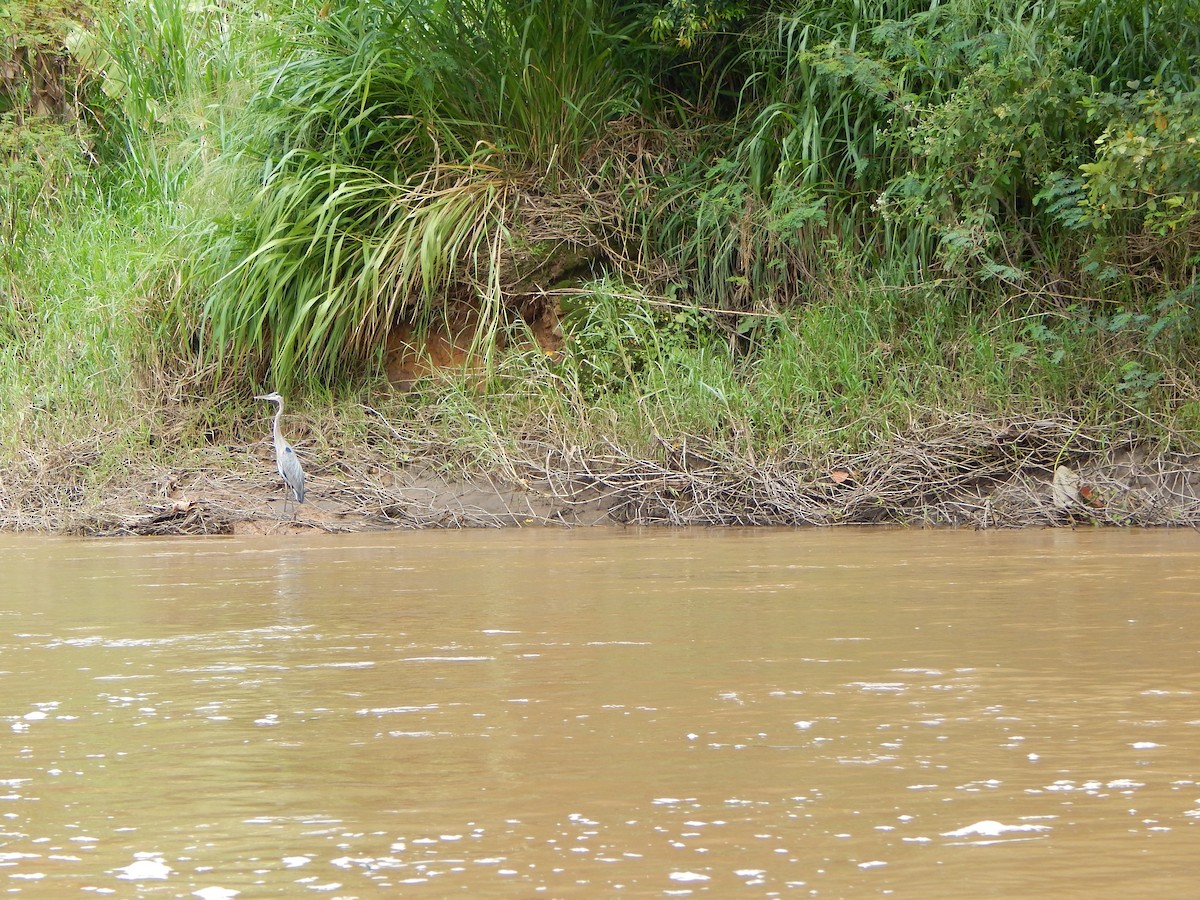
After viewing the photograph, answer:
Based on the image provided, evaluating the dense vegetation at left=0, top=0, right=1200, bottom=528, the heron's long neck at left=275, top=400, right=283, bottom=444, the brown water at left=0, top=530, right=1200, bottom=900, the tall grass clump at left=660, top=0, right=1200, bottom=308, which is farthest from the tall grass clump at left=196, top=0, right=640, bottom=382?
the brown water at left=0, top=530, right=1200, bottom=900

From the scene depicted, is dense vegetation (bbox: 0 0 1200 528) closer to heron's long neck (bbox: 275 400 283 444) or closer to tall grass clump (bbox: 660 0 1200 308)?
tall grass clump (bbox: 660 0 1200 308)

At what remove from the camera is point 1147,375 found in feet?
22.8

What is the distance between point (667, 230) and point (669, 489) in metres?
2.14

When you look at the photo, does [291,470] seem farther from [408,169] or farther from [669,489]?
[408,169]

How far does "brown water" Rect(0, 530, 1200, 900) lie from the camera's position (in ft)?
5.56

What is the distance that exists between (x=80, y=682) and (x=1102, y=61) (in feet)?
21.8

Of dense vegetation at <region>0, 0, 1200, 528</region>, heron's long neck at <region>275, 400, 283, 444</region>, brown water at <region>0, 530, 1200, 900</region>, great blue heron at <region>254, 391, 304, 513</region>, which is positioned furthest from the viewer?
heron's long neck at <region>275, 400, 283, 444</region>

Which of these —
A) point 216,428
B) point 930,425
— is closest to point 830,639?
point 930,425

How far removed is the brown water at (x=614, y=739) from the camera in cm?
169

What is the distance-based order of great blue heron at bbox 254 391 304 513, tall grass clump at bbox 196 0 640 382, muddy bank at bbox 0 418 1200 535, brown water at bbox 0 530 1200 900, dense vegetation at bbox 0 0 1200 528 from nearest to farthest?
1. brown water at bbox 0 530 1200 900
2. muddy bank at bbox 0 418 1200 535
3. dense vegetation at bbox 0 0 1200 528
4. great blue heron at bbox 254 391 304 513
5. tall grass clump at bbox 196 0 640 382

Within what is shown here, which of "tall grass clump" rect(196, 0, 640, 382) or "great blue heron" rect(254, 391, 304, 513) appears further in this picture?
"tall grass clump" rect(196, 0, 640, 382)

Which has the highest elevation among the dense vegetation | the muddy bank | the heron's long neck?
the dense vegetation

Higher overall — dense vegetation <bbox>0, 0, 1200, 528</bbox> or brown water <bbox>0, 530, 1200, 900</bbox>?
dense vegetation <bbox>0, 0, 1200, 528</bbox>

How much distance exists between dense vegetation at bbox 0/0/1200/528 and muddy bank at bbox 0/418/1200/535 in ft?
0.46
